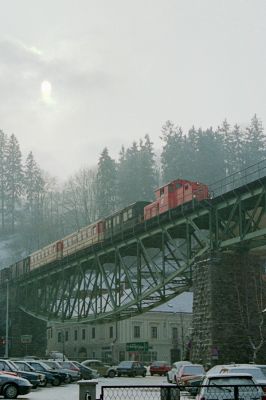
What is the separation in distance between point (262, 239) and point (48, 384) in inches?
641

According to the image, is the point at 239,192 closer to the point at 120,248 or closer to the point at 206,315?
the point at 206,315

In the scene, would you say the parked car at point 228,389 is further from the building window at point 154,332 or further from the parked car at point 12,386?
the building window at point 154,332

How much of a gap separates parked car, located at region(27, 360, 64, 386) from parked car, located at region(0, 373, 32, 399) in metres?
12.6

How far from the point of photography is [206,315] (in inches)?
1508

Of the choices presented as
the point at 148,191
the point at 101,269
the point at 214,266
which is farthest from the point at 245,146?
the point at 214,266

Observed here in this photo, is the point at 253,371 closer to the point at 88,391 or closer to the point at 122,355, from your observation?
the point at 88,391

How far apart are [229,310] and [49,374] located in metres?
11.9

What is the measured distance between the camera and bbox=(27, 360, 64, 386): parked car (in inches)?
1575

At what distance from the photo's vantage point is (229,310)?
A: 37.9 meters

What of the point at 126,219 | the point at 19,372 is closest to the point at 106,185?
the point at 126,219

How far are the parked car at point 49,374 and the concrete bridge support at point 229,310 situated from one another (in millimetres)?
8587

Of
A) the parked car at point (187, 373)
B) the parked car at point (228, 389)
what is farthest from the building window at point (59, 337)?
the parked car at point (228, 389)

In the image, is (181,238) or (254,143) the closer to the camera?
(181,238)

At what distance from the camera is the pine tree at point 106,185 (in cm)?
13038
